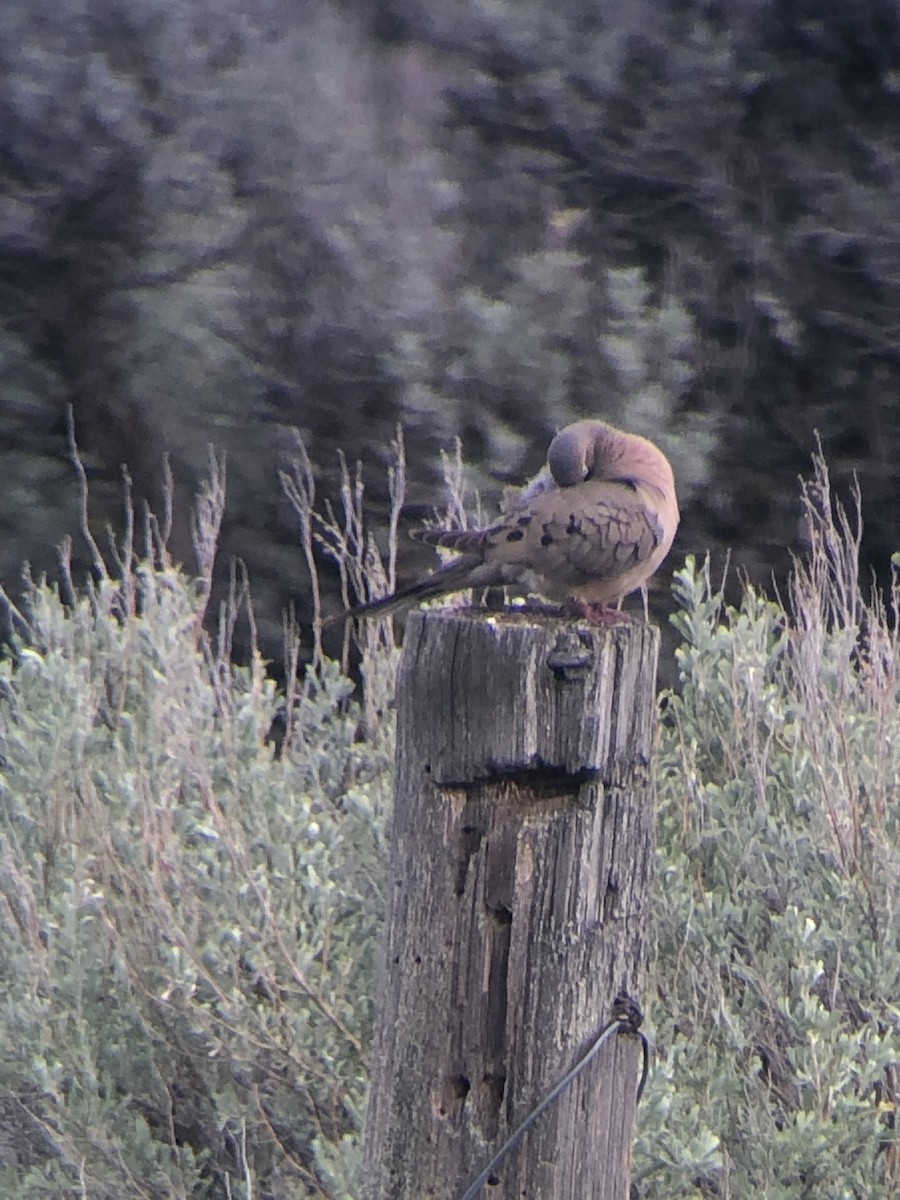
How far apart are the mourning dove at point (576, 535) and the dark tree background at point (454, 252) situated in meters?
3.45

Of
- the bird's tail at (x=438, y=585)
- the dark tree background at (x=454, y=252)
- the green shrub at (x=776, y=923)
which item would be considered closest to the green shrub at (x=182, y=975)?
the green shrub at (x=776, y=923)

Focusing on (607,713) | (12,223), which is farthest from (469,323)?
(607,713)

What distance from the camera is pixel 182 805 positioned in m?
5.20

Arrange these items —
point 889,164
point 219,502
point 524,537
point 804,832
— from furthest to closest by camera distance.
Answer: point 889,164 < point 219,502 < point 804,832 < point 524,537

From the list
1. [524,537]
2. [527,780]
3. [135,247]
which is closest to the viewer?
[527,780]

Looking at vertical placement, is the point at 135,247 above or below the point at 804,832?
above

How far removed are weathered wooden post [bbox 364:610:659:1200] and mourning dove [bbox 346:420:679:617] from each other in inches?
26.0

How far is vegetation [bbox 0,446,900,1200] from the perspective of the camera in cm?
392

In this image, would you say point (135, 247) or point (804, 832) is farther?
point (135, 247)

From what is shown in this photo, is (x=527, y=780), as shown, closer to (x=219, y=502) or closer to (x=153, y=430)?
(x=219, y=502)

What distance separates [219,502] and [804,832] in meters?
2.46

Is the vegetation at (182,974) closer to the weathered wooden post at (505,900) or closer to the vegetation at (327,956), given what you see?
the vegetation at (327,956)

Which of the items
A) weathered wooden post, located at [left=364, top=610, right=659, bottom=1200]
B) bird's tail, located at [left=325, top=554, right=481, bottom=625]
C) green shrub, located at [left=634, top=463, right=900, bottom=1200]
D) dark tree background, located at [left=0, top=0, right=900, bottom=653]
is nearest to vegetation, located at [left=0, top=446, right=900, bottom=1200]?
green shrub, located at [left=634, top=463, right=900, bottom=1200]

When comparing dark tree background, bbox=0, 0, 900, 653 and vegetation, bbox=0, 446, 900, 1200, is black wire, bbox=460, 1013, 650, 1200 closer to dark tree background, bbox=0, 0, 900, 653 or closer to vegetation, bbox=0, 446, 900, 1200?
vegetation, bbox=0, 446, 900, 1200
